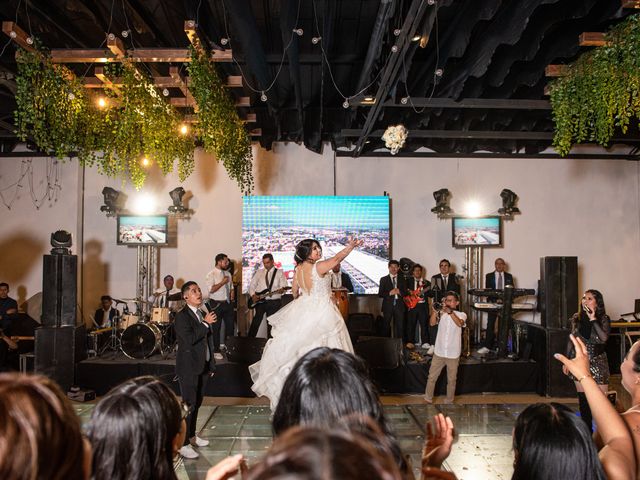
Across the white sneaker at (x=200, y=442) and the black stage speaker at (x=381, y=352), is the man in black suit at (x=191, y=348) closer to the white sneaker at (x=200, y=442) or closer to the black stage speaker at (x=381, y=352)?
the white sneaker at (x=200, y=442)

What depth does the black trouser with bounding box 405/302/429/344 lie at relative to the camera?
30.2ft

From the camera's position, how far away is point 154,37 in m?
5.88

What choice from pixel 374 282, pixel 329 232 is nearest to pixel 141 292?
pixel 329 232


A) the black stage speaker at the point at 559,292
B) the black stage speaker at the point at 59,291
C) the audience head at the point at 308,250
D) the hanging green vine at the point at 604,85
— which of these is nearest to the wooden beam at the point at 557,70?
the hanging green vine at the point at 604,85

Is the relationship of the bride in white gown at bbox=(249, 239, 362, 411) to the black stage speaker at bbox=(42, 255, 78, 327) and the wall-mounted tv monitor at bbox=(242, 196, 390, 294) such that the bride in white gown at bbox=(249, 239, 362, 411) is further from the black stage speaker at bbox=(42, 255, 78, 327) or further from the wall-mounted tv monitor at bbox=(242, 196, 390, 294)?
the wall-mounted tv monitor at bbox=(242, 196, 390, 294)

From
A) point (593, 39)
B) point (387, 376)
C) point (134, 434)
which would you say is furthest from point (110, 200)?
point (134, 434)

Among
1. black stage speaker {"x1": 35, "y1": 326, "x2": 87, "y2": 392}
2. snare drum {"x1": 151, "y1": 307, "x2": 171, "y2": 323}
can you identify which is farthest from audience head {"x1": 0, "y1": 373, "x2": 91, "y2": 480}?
snare drum {"x1": 151, "y1": 307, "x2": 171, "y2": 323}

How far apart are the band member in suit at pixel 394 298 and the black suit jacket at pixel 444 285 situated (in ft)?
2.43

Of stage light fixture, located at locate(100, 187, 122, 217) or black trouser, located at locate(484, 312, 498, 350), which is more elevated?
stage light fixture, located at locate(100, 187, 122, 217)

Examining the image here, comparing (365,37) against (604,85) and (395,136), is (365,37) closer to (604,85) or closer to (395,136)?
(395,136)

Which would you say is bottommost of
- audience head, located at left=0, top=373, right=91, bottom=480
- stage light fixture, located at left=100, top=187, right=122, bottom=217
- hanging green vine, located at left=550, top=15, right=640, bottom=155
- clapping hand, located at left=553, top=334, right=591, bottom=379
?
clapping hand, located at left=553, top=334, right=591, bottom=379

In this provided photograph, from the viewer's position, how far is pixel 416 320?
366 inches

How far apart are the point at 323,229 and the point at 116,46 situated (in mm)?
5882

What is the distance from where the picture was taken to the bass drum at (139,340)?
745 centimetres
